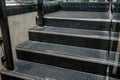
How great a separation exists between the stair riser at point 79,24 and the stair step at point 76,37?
98mm

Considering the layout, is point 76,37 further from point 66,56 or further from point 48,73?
point 48,73

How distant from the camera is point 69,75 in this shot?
5.40 feet

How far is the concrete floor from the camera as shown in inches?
73.9

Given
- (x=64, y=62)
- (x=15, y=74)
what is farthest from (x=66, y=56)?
(x=15, y=74)

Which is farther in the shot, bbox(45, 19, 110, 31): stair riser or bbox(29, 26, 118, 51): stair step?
bbox(45, 19, 110, 31): stair riser

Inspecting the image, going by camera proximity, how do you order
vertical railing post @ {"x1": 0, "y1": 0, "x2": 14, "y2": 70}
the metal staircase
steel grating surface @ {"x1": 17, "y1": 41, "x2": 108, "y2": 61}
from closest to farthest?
vertical railing post @ {"x1": 0, "y1": 0, "x2": 14, "y2": 70}
the metal staircase
steel grating surface @ {"x1": 17, "y1": 41, "x2": 108, "y2": 61}

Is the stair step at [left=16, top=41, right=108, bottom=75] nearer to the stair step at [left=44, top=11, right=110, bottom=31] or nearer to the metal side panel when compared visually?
the metal side panel

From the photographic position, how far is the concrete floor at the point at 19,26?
1876mm

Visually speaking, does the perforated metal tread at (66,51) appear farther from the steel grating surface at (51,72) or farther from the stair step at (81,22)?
the stair step at (81,22)

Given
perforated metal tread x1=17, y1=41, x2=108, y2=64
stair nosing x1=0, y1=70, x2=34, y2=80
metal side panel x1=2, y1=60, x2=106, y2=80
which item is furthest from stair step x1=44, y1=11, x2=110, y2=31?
stair nosing x1=0, y1=70, x2=34, y2=80

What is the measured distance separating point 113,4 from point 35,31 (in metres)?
1.71

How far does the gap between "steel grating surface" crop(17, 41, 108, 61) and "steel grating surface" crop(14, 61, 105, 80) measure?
22cm

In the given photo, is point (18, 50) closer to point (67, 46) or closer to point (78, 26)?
point (67, 46)

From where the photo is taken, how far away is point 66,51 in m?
1.87
